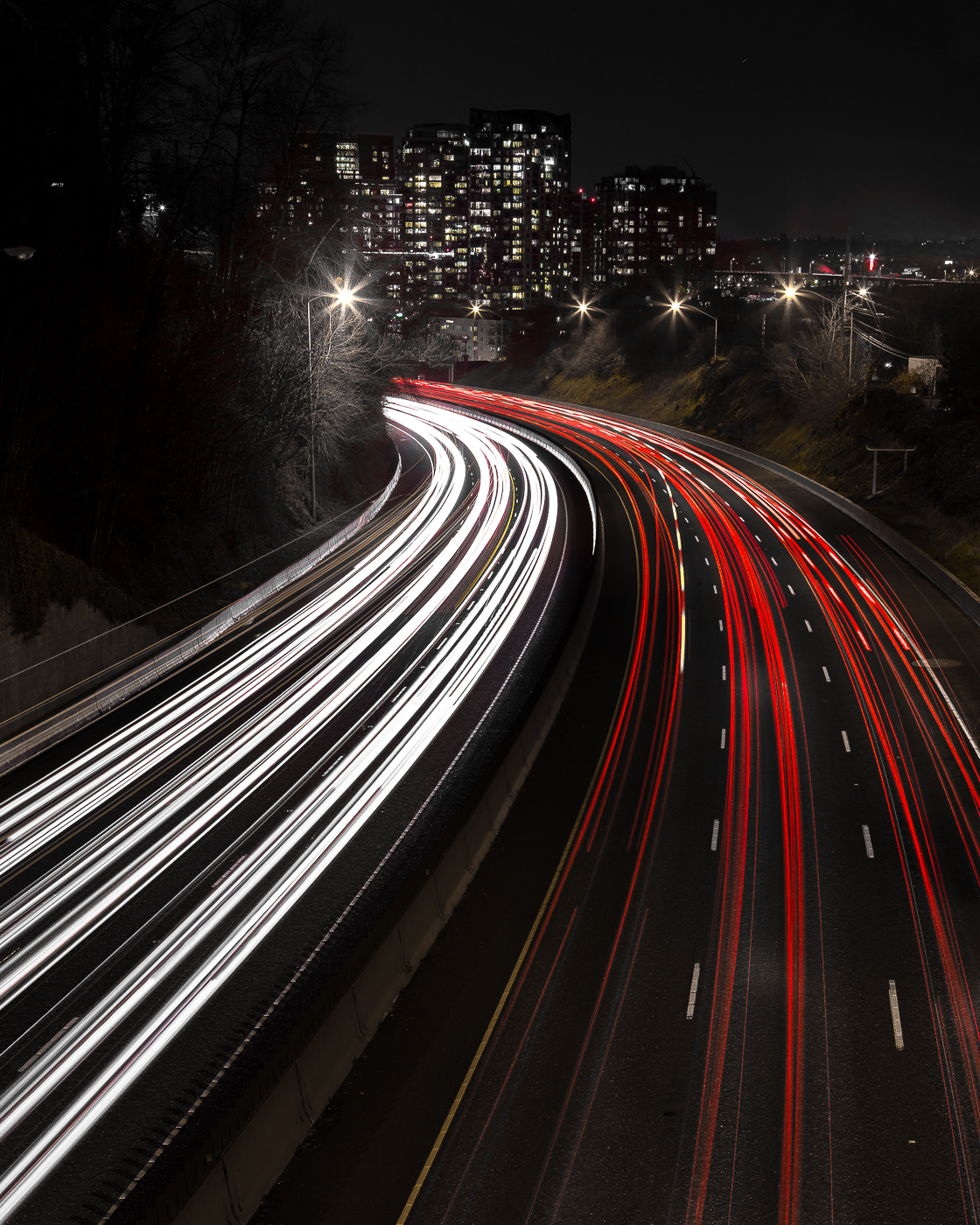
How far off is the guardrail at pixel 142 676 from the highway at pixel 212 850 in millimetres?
427

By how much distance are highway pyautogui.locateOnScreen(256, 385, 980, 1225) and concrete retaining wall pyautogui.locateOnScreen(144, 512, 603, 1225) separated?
0.90 feet

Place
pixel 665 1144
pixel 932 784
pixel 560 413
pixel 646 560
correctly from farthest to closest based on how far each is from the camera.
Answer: pixel 560 413, pixel 646 560, pixel 932 784, pixel 665 1144

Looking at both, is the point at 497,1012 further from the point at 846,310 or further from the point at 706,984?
the point at 846,310

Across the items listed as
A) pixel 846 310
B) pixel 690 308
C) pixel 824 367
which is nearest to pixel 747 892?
pixel 846 310

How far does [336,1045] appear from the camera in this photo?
1209cm

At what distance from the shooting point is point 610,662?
29.1 m

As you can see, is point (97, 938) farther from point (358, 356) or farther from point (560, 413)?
point (560, 413)

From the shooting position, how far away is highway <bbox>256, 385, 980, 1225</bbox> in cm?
1062

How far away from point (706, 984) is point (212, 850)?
322 inches

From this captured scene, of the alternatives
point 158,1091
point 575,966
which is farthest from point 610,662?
point 158,1091

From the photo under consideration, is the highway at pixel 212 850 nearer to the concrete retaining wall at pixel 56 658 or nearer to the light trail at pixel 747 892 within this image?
the concrete retaining wall at pixel 56 658

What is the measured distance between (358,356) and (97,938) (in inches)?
1560

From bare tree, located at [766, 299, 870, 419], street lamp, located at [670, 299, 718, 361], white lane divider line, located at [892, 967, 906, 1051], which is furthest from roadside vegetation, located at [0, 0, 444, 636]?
street lamp, located at [670, 299, 718, 361]

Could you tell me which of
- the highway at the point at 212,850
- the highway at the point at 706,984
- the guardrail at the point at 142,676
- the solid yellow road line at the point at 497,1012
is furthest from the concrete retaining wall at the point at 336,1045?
the guardrail at the point at 142,676
